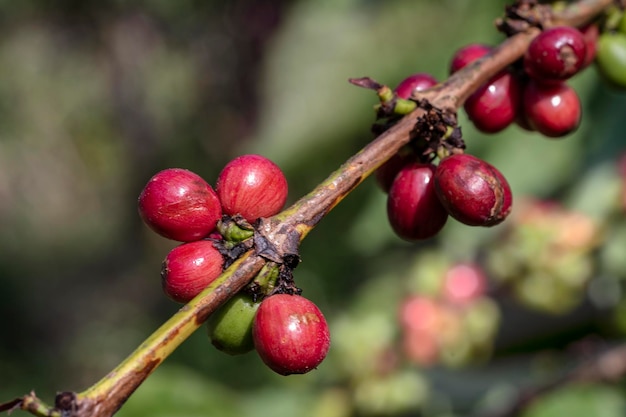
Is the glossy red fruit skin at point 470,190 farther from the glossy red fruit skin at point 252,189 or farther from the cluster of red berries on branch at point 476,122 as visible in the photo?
the glossy red fruit skin at point 252,189

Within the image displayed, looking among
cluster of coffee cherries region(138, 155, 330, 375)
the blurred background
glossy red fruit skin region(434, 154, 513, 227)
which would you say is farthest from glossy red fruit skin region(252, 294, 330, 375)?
the blurred background

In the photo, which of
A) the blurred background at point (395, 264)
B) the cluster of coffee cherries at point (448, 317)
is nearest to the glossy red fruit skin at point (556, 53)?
the blurred background at point (395, 264)

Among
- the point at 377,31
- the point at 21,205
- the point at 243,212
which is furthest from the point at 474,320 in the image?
the point at 21,205

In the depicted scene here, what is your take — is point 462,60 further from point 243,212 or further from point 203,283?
point 203,283

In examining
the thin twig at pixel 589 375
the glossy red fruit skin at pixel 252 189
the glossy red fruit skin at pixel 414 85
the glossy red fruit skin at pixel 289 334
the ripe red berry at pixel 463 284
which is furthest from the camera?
the ripe red berry at pixel 463 284

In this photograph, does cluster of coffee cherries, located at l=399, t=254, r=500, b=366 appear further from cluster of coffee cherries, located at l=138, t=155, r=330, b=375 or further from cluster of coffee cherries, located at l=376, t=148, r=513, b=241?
cluster of coffee cherries, located at l=138, t=155, r=330, b=375

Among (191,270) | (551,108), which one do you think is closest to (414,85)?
(551,108)
